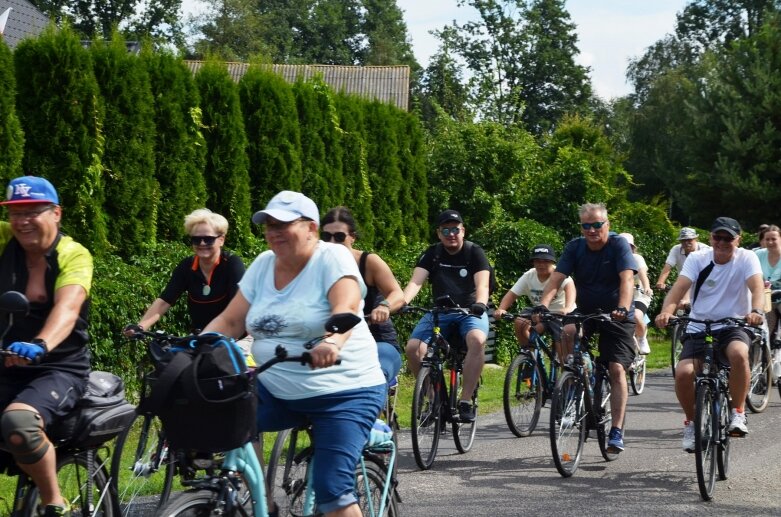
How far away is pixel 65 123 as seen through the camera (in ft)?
34.9

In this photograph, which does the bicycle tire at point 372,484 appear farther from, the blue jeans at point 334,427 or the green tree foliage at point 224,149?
the green tree foliage at point 224,149

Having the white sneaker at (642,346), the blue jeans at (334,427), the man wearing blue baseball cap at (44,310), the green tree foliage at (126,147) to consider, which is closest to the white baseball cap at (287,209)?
the blue jeans at (334,427)

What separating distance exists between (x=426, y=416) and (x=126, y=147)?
4.69m

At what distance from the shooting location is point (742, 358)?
804cm

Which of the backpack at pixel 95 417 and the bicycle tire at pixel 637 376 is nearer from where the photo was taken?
the backpack at pixel 95 417

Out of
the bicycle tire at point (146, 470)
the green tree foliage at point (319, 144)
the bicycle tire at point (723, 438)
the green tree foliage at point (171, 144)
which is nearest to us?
the bicycle tire at point (146, 470)

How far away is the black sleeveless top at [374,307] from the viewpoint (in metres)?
7.18

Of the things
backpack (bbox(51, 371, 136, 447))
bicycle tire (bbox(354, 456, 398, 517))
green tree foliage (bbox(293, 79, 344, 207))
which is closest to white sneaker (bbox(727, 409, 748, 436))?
bicycle tire (bbox(354, 456, 398, 517))

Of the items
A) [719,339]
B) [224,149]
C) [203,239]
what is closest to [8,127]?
[224,149]

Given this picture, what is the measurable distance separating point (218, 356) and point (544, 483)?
14.4 feet

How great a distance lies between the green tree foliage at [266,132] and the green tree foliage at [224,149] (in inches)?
20.6

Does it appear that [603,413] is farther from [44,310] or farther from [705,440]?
[44,310]

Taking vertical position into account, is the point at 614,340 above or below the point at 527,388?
above

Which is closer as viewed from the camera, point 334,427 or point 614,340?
point 334,427
